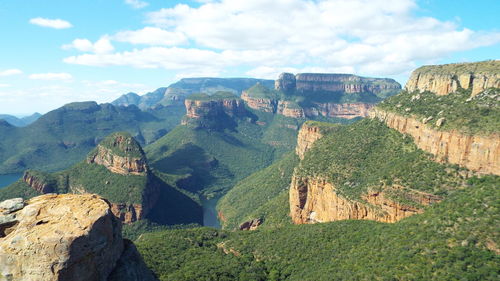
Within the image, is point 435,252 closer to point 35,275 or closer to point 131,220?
point 35,275

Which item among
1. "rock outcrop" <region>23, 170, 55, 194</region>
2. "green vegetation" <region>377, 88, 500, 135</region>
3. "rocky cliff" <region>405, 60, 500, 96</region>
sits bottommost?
"rock outcrop" <region>23, 170, 55, 194</region>

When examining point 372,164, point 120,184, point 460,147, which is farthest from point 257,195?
point 460,147

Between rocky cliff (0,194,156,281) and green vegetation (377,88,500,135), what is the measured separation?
63970mm

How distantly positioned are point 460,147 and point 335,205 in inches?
1189

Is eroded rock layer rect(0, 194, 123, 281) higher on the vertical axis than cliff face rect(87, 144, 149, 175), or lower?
higher

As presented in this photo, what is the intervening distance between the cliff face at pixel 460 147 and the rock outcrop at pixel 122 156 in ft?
337

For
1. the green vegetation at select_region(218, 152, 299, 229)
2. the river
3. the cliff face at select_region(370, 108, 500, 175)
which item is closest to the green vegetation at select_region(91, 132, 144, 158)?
the river

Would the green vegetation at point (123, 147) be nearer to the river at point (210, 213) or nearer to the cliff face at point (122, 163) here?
the cliff face at point (122, 163)

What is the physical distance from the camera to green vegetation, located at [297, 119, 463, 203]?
219 feet

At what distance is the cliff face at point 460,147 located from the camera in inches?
2308

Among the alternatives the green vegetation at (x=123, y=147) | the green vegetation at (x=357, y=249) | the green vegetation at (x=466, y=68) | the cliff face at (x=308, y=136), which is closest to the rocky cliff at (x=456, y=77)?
the green vegetation at (x=466, y=68)

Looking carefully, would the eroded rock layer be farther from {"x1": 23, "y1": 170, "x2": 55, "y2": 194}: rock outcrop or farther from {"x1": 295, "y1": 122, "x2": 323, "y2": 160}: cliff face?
{"x1": 23, "y1": 170, "x2": 55, "y2": 194}: rock outcrop

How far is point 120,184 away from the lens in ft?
440

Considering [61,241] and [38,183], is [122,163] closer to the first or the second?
[38,183]
